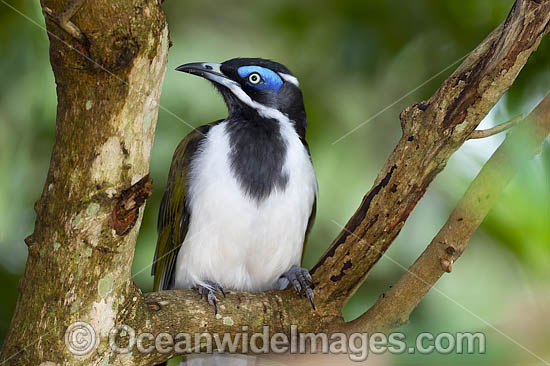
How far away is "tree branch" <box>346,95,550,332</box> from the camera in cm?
261

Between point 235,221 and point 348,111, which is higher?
point 348,111

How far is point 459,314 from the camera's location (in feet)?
12.7

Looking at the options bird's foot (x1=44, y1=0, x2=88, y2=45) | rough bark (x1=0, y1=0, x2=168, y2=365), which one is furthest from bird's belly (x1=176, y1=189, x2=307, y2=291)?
bird's foot (x1=44, y1=0, x2=88, y2=45)

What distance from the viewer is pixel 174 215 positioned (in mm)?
3627

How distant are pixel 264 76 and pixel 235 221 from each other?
2.70 feet

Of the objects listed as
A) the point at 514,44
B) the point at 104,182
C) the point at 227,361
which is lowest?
the point at 227,361

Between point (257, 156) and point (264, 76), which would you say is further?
point (264, 76)

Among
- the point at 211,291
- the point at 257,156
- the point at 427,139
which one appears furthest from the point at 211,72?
the point at 427,139

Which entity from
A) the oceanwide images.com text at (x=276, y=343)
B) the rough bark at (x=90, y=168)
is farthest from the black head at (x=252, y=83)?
the rough bark at (x=90, y=168)

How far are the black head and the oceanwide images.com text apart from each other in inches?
48.2

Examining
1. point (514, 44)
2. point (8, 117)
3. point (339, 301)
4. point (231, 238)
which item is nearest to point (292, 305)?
point (339, 301)

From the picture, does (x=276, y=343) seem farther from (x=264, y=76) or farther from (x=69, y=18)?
(x=69, y=18)

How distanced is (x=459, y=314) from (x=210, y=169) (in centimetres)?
168

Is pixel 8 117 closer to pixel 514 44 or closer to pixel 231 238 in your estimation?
pixel 231 238
